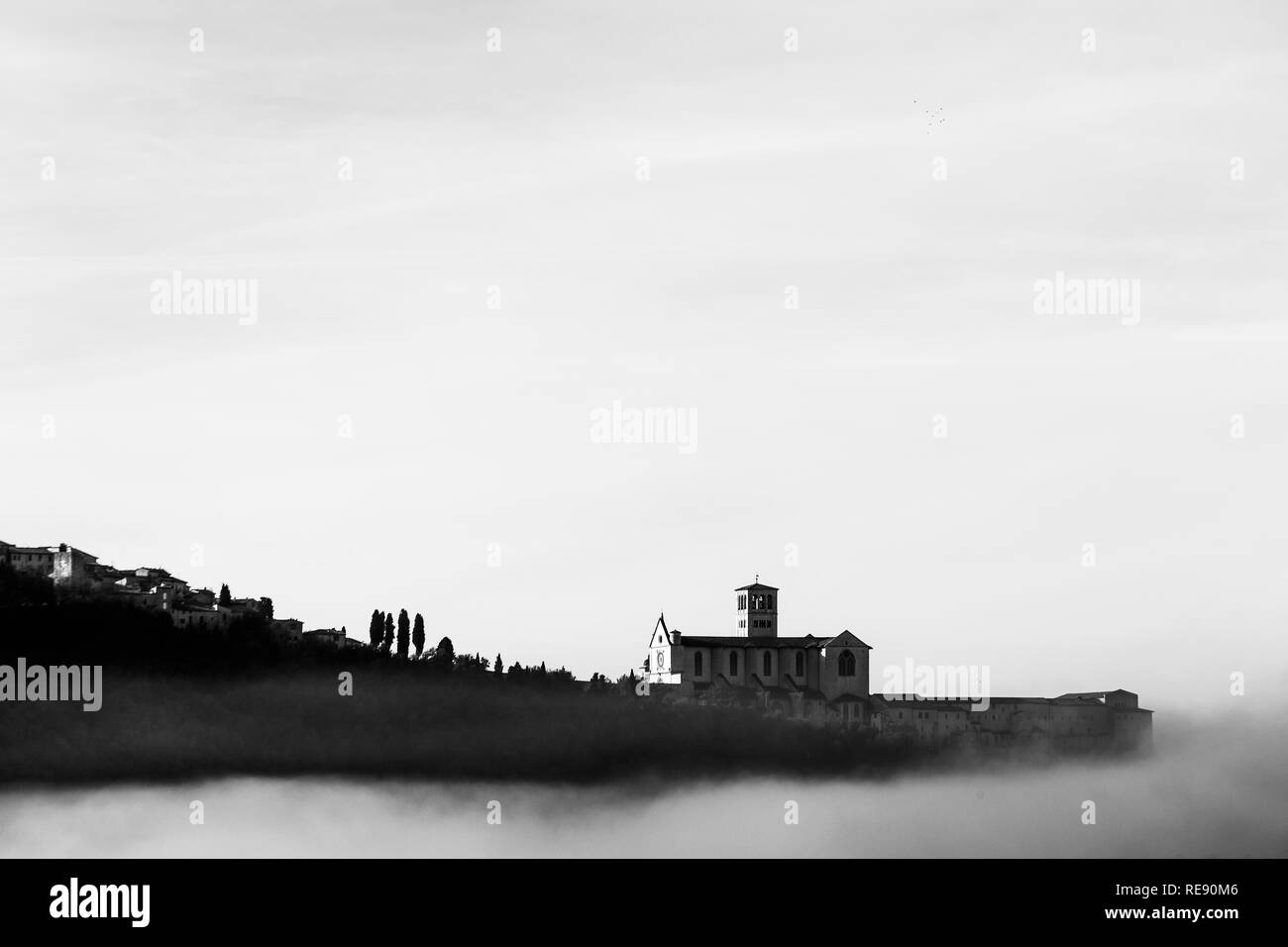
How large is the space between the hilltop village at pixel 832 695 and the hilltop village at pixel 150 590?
138 ft

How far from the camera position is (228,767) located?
650 ft

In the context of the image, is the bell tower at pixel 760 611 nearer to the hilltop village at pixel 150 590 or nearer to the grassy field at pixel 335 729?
Answer: the grassy field at pixel 335 729

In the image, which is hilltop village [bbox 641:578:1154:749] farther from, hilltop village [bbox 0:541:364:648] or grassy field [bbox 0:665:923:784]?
hilltop village [bbox 0:541:364:648]

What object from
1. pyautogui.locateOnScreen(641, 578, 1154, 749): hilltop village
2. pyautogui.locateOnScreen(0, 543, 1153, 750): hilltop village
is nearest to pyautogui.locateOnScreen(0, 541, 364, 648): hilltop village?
pyautogui.locateOnScreen(0, 543, 1153, 750): hilltop village

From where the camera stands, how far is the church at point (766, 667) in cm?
16988

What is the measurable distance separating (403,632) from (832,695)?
132 ft

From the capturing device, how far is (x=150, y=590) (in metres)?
188

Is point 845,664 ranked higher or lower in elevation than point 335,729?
higher

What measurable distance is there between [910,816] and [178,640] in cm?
7265

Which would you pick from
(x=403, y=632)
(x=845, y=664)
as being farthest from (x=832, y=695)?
(x=403, y=632)

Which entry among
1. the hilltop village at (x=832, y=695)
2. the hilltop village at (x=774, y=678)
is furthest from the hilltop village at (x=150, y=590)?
the hilltop village at (x=832, y=695)

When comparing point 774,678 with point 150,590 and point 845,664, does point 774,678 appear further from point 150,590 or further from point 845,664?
point 150,590

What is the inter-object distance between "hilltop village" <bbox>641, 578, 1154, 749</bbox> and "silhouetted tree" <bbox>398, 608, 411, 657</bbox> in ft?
73.4
